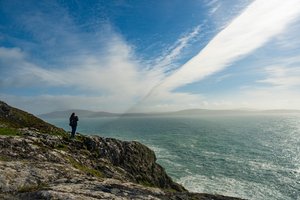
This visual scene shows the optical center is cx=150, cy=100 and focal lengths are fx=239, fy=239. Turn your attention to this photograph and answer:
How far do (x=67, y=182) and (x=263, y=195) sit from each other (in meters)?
48.0

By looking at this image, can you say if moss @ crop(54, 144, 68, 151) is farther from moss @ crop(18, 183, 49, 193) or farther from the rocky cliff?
moss @ crop(18, 183, 49, 193)

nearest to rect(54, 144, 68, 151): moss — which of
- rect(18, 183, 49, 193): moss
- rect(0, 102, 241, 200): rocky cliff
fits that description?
rect(0, 102, 241, 200): rocky cliff

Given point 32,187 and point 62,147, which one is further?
point 62,147

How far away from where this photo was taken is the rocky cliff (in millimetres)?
12461

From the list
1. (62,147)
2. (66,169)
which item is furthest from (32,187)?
(62,147)

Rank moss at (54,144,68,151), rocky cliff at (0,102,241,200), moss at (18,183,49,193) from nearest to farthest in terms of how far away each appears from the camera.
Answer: moss at (18,183,49,193) → rocky cliff at (0,102,241,200) → moss at (54,144,68,151)

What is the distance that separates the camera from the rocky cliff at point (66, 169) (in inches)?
491

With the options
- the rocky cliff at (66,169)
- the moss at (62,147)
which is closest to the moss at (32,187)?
the rocky cliff at (66,169)

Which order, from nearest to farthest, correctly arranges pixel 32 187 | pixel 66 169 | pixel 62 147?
pixel 32 187, pixel 66 169, pixel 62 147

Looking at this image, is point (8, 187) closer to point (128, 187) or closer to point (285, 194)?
point (128, 187)

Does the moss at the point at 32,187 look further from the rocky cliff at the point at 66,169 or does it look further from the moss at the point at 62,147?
the moss at the point at 62,147

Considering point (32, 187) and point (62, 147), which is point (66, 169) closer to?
point (32, 187)

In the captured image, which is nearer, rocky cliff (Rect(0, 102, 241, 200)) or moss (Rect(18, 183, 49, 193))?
moss (Rect(18, 183, 49, 193))

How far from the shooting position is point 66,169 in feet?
56.2
